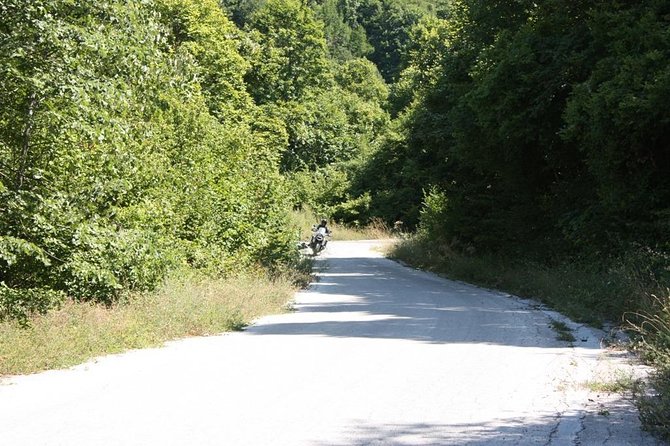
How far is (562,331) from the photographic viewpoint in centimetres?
1351

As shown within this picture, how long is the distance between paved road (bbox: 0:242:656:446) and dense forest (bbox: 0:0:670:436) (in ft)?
6.75

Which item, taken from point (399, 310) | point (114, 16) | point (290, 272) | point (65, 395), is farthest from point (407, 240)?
point (65, 395)

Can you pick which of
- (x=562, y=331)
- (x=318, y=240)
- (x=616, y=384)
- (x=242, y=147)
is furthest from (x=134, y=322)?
(x=318, y=240)

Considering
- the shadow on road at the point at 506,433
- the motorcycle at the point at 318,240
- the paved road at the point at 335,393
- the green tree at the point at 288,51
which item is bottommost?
the motorcycle at the point at 318,240

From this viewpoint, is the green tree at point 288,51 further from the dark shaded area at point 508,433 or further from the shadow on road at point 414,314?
the dark shaded area at point 508,433

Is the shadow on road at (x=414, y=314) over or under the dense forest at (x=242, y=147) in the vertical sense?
under

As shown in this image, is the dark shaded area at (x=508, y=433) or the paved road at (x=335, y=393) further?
the paved road at (x=335, y=393)

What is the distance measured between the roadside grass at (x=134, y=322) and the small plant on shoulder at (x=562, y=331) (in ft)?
18.5

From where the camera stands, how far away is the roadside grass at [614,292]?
766 centimetres


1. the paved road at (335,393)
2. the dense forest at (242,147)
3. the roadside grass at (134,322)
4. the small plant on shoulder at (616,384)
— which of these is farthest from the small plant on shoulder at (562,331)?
the roadside grass at (134,322)

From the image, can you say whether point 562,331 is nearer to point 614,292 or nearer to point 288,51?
point 614,292

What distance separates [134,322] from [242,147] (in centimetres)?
1100

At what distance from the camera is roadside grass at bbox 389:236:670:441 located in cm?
766

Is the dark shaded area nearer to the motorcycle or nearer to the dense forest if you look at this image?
the dense forest
